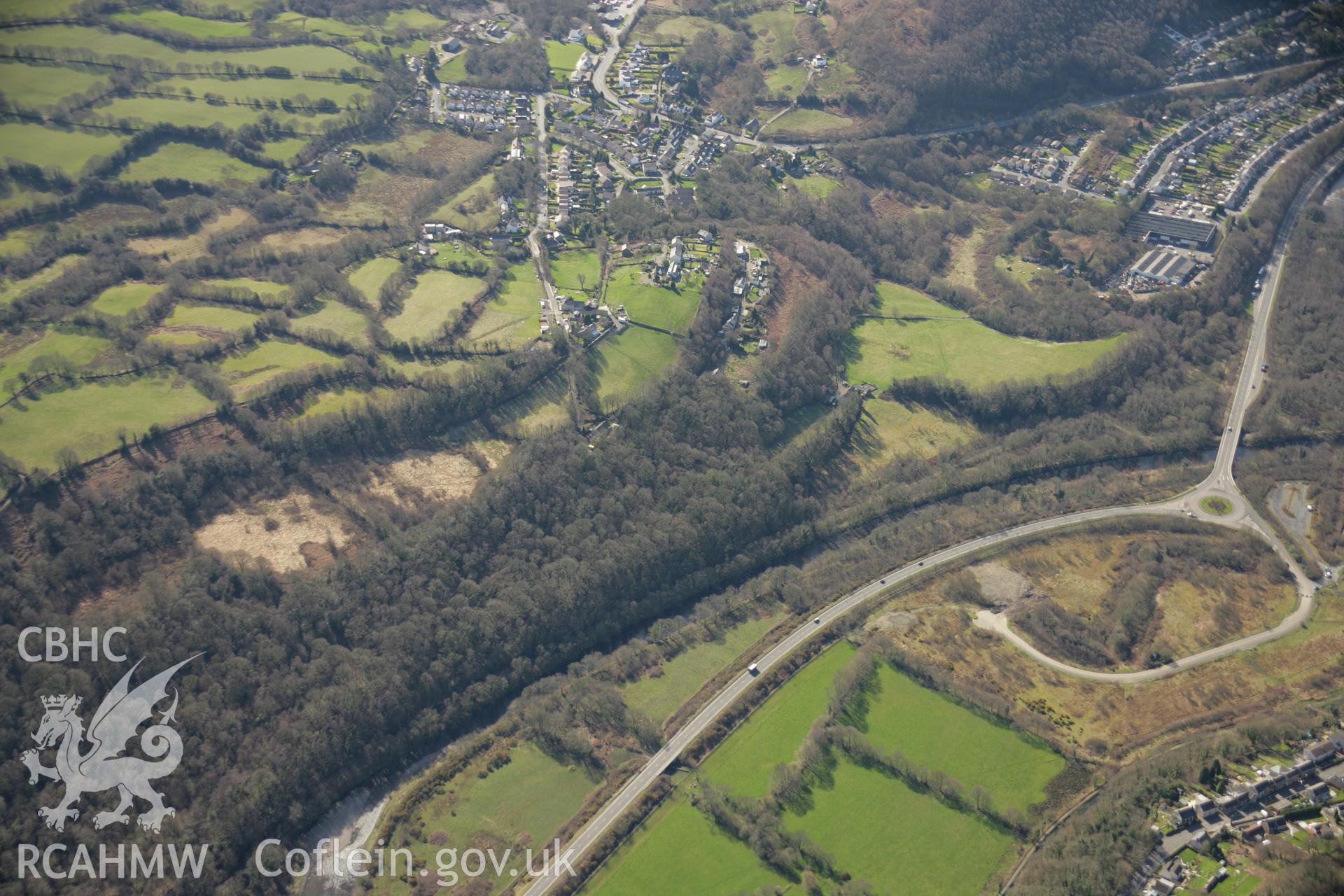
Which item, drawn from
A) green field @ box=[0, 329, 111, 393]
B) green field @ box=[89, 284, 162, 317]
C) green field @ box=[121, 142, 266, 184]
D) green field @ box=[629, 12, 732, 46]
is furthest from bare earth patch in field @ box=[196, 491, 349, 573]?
green field @ box=[629, 12, 732, 46]

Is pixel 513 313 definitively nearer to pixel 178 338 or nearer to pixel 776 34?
pixel 178 338

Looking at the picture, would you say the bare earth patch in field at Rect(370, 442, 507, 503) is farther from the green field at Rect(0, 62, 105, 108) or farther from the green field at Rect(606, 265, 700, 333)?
the green field at Rect(0, 62, 105, 108)

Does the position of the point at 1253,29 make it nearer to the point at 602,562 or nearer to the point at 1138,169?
the point at 1138,169

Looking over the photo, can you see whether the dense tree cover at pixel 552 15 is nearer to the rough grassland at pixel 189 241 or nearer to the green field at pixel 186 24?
the green field at pixel 186 24

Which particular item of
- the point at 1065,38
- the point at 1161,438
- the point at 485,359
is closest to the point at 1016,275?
the point at 1161,438

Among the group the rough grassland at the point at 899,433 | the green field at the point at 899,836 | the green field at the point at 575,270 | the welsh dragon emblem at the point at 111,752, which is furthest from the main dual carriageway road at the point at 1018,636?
the green field at the point at 575,270

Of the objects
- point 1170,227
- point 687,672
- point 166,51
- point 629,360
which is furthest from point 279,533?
point 1170,227
